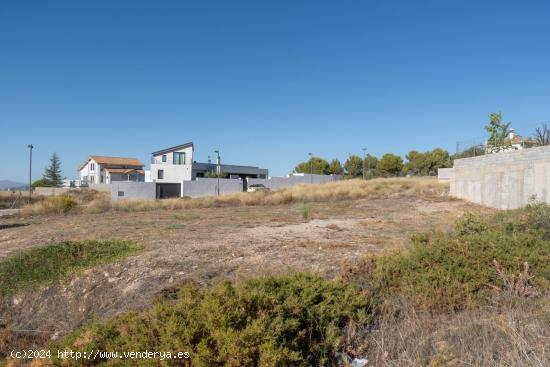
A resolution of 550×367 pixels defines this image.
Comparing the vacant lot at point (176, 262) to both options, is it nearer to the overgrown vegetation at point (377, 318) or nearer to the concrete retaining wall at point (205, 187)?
the overgrown vegetation at point (377, 318)

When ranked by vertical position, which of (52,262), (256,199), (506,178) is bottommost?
(52,262)

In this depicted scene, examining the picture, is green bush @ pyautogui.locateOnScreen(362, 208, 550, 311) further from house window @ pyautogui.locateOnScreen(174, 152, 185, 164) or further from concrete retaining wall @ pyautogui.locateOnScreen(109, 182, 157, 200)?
house window @ pyautogui.locateOnScreen(174, 152, 185, 164)

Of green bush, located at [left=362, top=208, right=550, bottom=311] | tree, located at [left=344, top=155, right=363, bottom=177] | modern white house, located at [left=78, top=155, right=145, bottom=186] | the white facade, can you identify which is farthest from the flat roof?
green bush, located at [left=362, top=208, right=550, bottom=311]

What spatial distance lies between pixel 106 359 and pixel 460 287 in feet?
11.1

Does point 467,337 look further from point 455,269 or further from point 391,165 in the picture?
point 391,165

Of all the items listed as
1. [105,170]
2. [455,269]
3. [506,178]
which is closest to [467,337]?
[455,269]

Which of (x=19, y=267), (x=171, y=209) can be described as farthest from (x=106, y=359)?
(x=171, y=209)

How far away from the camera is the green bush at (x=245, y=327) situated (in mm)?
2469

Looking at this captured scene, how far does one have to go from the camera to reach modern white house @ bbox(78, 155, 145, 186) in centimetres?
7012

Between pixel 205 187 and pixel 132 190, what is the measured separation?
25.5ft

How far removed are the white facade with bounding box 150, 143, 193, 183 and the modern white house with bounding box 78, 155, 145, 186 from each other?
21.1 metres

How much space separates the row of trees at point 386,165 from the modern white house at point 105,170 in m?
32.8

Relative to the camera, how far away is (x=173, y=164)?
48438 mm

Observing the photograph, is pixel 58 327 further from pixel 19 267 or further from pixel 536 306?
pixel 536 306
